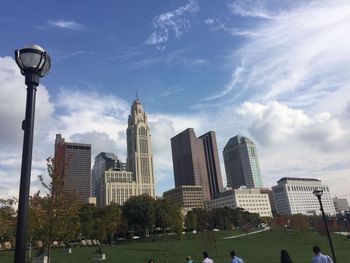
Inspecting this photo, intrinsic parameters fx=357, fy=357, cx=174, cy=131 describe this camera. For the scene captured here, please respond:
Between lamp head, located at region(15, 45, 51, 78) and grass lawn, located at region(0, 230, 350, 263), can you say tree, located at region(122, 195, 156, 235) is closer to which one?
grass lawn, located at region(0, 230, 350, 263)

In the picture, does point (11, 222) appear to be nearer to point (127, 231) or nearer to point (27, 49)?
point (27, 49)

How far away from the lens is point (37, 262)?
27.0 meters

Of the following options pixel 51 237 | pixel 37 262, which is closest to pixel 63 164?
pixel 51 237

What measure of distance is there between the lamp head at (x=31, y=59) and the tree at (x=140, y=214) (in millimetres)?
83785

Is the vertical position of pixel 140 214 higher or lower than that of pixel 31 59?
higher

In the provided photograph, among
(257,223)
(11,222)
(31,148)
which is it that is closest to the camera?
(31,148)

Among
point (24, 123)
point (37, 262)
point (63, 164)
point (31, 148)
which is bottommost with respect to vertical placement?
point (37, 262)

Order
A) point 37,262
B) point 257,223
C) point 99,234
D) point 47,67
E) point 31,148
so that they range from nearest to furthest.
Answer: point 31,148, point 47,67, point 37,262, point 99,234, point 257,223

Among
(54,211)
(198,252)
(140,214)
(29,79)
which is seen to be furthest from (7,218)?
(140,214)

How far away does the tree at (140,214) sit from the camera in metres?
87.9

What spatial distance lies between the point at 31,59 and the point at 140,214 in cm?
8459

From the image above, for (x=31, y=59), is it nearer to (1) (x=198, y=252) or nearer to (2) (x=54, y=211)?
(2) (x=54, y=211)

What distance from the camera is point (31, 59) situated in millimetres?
6484

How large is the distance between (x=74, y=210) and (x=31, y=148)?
620 inches
